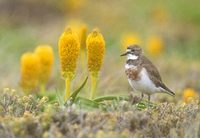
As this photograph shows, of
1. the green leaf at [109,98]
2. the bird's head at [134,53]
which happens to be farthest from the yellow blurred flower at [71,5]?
the green leaf at [109,98]

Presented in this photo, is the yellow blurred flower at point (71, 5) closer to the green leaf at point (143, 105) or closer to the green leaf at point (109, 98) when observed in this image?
the green leaf at point (109, 98)

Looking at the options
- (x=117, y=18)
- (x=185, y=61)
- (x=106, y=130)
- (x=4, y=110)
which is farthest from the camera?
(x=117, y=18)

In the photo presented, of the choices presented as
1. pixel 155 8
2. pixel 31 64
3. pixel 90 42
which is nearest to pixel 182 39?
pixel 155 8

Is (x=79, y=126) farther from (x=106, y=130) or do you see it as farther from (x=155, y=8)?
(x=155, y=8)

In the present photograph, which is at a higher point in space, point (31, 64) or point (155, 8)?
point (155, 8)

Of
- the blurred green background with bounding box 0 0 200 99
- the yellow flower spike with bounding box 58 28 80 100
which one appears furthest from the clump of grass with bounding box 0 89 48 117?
the blurred green background with bounding box 0 0 200 99

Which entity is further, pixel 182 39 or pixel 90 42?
pixel 182 39
